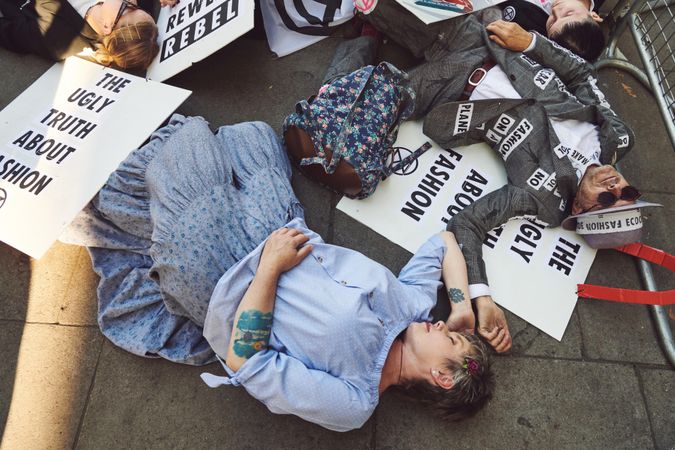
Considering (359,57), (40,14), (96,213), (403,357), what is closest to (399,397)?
(403,357)

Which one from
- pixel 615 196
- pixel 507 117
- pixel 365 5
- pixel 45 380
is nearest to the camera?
pixel 45 380

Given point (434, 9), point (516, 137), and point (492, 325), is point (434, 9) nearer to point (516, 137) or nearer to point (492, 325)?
point (516, 137)

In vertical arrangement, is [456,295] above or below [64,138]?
below

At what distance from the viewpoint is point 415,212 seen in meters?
1.90

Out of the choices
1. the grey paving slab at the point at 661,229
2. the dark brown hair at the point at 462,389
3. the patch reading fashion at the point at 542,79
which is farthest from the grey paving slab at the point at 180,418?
the patch reading fashion at the point at 542,79

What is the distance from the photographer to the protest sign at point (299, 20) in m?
2.22

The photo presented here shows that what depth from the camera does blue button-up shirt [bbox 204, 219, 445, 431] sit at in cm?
126

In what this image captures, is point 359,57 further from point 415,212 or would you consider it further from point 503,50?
point 415,212

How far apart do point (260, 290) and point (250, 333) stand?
0.13 meters

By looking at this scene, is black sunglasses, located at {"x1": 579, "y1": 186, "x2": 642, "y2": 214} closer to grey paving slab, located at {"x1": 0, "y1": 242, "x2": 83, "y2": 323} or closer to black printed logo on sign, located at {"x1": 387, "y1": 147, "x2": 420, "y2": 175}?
black printed logo on sign, located at {"x1": 387, "y1": 147, "x2": 420, "y2": 175}

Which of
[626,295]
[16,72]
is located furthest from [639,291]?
[16,72]

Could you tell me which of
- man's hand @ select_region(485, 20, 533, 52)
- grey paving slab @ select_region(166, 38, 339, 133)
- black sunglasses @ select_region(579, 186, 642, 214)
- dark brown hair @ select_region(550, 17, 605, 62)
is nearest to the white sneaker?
grey paving slab @ select_region(166, 38, 339, 133)

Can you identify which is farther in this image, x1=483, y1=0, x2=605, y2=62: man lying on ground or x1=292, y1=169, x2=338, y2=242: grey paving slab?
x1=483, y1=0, x2=605, y2=62: man lying on ground

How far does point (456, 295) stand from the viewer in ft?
5.43
